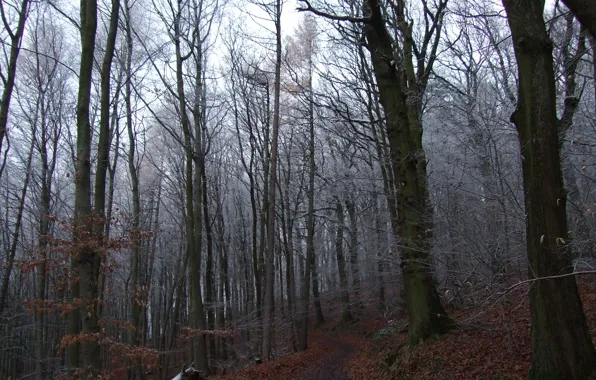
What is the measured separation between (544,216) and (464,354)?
3.54 m

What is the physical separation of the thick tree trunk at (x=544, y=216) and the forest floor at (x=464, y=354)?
44 centimetres

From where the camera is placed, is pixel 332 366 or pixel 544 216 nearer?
pixel 544 216

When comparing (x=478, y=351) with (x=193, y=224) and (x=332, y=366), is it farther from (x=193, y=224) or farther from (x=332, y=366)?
(x=193, y=224)

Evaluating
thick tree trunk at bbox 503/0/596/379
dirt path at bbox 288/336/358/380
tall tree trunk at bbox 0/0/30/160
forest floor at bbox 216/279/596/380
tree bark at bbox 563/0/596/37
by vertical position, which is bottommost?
dirt path at bbox 288/336/358/380

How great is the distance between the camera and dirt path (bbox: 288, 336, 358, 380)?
11.5m

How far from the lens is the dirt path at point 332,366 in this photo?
11.5 m

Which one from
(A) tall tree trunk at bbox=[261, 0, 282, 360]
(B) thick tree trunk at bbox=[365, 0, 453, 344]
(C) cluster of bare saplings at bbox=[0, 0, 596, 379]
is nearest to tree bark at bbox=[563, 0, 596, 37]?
(C) cluster of bare saplings at bbox=[0, 0, 596, 379]

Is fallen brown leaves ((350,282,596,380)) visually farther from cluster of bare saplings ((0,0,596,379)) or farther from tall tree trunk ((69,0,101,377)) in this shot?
tall tree trunk ((69,0,101,377))

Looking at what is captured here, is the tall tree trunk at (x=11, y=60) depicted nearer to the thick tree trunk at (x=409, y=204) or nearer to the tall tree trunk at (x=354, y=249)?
the thick tree trunk at (x=409, y=204)

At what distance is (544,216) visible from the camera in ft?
15.2

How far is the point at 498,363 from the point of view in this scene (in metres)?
6.31

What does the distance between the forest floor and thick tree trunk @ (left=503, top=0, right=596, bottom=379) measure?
0.44 m

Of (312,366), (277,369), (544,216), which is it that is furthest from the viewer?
(312,366)


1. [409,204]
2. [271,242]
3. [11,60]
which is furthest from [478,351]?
[11,60]
